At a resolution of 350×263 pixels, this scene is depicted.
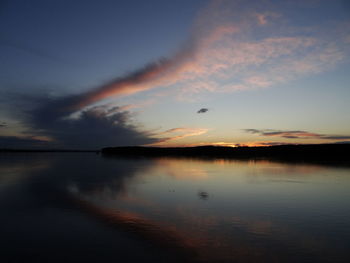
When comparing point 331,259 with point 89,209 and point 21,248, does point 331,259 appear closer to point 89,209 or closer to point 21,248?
point 21,248

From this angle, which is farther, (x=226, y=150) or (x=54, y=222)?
(x=226, y=150)

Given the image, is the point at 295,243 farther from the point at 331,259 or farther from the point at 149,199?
the point at 149,199

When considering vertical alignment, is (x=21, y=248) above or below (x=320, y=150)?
below

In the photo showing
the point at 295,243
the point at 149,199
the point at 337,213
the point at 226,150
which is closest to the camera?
the point at 295,243

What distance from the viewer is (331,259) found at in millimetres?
8492

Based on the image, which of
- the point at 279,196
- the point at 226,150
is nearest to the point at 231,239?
the point at 279,196

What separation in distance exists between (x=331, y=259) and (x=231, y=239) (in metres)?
3.42

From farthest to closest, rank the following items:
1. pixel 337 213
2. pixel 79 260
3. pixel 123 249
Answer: pixel 337 213
pixel 123 249
pixel 79 260

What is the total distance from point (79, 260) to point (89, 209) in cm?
730

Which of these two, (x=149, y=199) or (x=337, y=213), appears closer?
(x=337, y=213)

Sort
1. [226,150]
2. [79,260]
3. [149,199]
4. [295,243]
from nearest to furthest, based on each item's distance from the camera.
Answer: [79,260]
[295,243]
[149,199]
[226,150]

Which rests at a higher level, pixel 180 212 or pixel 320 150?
pixel 320 150

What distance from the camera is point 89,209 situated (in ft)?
50.0

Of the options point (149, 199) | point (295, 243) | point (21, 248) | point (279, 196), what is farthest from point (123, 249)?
point (279, 196)
